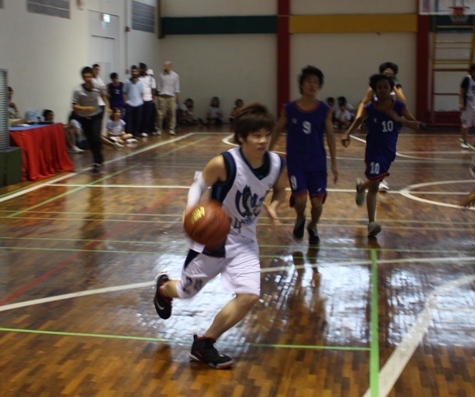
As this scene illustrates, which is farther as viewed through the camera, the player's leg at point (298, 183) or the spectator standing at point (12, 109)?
the spectator standing at point (12, 109)

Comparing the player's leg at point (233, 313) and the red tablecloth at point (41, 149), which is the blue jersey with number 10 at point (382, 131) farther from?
the red tablecloth at point (41, 149)

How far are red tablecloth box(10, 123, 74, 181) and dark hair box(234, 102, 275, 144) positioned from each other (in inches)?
315

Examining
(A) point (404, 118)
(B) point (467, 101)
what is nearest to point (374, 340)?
(A) point (404, 118)

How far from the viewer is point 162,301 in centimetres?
496

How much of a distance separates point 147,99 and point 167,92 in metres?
0.83

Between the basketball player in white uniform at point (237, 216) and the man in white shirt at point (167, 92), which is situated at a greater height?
the man in white shirt at point (167, 92)

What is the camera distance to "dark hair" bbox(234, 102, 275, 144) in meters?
4.34

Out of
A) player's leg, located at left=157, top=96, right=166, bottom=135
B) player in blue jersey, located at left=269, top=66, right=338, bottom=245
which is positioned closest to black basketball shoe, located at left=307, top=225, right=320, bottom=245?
player in blue jersey, located at left=269, top=66, right=338, bottom=245

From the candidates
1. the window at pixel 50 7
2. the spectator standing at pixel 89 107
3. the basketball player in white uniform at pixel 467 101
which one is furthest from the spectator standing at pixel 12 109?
the basketball player in white uniform at pixel 467 101

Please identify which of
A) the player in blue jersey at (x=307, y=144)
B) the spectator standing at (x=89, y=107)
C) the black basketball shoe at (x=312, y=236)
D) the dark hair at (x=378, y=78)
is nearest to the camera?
the player in blue jersey at (x=307, y=144)

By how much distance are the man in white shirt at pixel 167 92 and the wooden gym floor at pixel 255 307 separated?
31.6ft

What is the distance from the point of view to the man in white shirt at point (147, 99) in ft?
62.4

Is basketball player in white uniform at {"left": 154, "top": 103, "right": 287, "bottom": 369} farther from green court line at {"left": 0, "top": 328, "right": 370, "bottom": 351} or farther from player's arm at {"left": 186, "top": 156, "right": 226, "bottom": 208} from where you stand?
green court line at {"left": 0, "top": 328, "right": 370, "bottom": 351}

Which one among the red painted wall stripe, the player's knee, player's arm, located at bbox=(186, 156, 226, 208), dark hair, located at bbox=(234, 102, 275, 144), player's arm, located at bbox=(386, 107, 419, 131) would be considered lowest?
the player's knee
